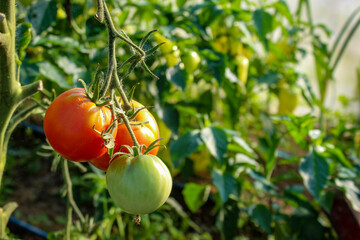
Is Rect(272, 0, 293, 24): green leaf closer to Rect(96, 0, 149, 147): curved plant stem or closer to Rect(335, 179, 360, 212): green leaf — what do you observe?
Rect(335, 179, 360, 212): green leaf

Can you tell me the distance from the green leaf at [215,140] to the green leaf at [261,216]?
248 mm

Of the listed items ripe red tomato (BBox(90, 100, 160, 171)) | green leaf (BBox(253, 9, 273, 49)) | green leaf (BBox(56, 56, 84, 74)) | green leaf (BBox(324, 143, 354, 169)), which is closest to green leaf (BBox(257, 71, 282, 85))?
green leaf (BBox(253, 9, 273, 49))

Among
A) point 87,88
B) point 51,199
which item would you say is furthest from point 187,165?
point 87,88

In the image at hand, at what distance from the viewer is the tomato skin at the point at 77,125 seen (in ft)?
1.02

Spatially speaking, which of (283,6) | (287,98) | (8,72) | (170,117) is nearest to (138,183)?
(8,72)

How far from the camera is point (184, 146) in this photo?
73cm

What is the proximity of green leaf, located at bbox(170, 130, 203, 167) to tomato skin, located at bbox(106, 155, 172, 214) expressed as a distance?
0.41 metres

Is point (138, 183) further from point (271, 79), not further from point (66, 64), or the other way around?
point (271, 79)

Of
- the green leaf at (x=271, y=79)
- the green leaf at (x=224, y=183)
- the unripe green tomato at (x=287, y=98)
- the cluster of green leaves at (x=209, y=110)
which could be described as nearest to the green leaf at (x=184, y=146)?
the cluster of green leaves at (x=209, y=110)

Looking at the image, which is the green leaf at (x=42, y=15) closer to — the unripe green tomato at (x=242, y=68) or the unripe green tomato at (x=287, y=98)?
the unripe green tomato at (x=242, y=68)

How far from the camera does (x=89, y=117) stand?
1.02ft

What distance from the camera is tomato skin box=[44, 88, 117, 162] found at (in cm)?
31

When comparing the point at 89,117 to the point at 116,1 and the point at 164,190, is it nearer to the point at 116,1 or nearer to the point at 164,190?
the point at 164,190

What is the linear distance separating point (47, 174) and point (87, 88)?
1075mm
